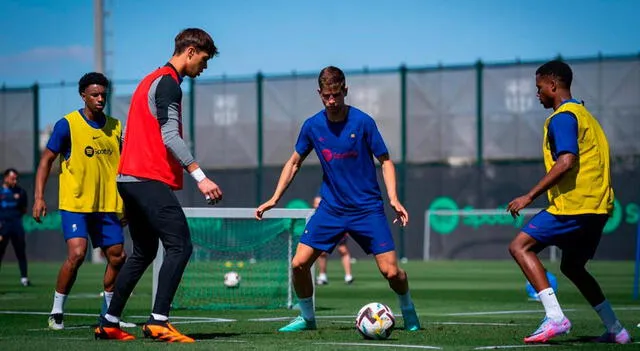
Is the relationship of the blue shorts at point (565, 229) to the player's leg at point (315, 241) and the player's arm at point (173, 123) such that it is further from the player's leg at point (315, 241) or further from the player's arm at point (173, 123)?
the player's arm at point (173, 123)

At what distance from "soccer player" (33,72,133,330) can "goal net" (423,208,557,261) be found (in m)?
24.4

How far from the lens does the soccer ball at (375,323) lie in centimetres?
920

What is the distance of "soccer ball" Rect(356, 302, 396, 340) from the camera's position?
920cm

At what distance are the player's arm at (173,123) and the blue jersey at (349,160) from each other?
1.47 metres

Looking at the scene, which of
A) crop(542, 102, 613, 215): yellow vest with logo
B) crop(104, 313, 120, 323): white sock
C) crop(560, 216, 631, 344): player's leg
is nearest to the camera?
crop(542, 102, 613, 215): yellow vest with logo

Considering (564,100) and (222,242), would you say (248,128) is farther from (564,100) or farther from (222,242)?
(564,100)

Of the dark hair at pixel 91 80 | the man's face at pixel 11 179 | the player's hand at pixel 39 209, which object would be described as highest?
the dark hair at pixel 91 80

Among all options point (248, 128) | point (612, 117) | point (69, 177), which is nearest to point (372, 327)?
point (69, 177)

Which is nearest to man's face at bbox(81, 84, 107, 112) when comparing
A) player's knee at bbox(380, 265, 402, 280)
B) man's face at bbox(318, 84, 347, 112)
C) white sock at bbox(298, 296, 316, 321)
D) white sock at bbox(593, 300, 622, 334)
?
man's face at bbox(318, 84, 347, 112)

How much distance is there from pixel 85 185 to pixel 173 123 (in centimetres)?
231

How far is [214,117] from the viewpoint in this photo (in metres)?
37.3

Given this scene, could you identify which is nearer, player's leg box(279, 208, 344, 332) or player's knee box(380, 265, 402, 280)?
player's knee box(380, 265, 402, 280)

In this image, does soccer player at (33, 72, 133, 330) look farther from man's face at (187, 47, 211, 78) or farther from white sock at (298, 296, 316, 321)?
man's face at (187, 47, 211, 78)

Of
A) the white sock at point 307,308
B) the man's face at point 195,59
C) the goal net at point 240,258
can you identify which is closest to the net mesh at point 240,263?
the goal net at point 240,258
